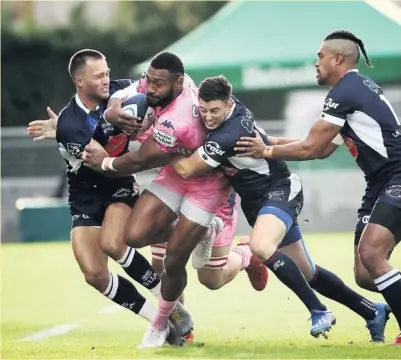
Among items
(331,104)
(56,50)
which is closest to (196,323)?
(331,104)

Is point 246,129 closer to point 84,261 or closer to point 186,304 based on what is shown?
point 84,261

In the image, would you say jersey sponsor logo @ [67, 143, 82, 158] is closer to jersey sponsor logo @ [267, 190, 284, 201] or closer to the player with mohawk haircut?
the player with mohawk haircut

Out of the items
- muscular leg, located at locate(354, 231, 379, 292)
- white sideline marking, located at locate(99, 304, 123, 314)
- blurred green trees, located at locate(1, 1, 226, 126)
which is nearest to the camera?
muscular leg, located at locate(354, 231, 379, 292)

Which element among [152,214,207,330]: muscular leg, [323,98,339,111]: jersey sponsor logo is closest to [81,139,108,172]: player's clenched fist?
[152,214,207,330]: muscular leg

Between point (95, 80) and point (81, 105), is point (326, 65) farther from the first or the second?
point (81, 105)

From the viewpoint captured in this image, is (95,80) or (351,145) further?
(95,80)

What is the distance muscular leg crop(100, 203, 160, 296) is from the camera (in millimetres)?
8922

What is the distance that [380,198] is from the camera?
8.30 metres

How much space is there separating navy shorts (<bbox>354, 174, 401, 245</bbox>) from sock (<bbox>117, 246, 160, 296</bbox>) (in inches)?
64.7

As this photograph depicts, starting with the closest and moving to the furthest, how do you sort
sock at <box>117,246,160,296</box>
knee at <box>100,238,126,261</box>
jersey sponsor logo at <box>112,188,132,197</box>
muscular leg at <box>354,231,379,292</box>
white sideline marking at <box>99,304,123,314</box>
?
muscular leg at <box>354,231,379,292</box> → knee at <box>100,238,126,261</box> → sock at <box>117,246,160,296</box> → jersey sponsor logo at <box>112,188,132,197</box> → white sideline marking at <box>99,304,123,314</box>

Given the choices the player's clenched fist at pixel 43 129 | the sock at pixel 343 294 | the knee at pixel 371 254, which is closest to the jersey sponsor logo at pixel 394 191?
the knee at pixel 371 254

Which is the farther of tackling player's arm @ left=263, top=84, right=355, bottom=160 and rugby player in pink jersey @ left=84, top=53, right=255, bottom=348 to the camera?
rugby player in pink jersey @ left=84, top=53, right=255, bottom=348

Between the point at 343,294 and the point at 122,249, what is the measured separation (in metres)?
1.73

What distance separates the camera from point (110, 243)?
350 inches
